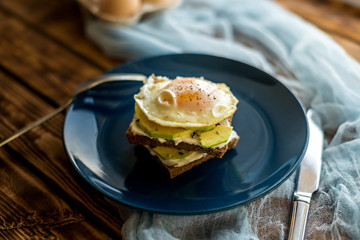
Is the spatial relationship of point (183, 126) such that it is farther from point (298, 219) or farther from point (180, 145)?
point (298, 219)

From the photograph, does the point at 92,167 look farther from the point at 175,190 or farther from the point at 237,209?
the point at 237,209

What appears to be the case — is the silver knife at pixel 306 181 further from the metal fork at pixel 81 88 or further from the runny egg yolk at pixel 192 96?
the metal fork at pixel 81 88

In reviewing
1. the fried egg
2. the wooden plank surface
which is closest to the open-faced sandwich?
the fried egg

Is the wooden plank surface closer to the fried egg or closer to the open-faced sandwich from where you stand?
the open-faced sandwich

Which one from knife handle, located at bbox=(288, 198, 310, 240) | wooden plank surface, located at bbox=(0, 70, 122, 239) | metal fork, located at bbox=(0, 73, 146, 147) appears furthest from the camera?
metal fork, located at bbox=(0, 73, 146, 147)

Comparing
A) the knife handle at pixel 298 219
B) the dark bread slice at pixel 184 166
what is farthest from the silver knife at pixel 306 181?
the dark bread slice at pixel 184 166

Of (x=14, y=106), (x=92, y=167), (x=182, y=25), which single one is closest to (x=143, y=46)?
(x=182, y=25)
